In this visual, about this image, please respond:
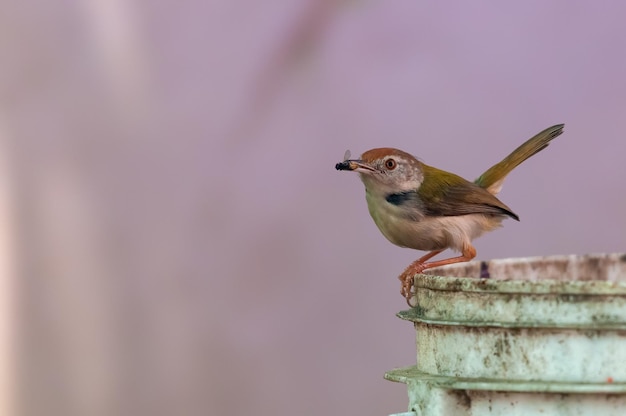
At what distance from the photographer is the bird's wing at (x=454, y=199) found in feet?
7.27

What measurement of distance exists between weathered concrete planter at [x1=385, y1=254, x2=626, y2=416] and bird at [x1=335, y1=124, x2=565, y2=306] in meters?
1.00

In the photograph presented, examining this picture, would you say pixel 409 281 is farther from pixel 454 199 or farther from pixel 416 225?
pixel 454 199

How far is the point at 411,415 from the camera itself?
119cm

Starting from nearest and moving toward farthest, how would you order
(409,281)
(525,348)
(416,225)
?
(525,348) < (409,281) < (416,225)

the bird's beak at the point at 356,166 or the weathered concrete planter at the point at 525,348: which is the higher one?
the bird's beak at the point at 356,166

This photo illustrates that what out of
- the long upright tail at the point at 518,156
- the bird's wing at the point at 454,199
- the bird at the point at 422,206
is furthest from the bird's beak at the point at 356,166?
the long upright tail at the point at 518,156

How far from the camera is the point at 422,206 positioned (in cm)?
220

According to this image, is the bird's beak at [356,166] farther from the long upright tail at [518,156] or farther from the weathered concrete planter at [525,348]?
the weathered concrete planter at [525,348]

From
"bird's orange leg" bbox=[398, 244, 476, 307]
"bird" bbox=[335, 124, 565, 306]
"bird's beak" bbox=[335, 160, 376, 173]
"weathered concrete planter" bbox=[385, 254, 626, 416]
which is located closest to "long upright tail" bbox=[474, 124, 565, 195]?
"bird" bbox=[335, 124, 565, 306]

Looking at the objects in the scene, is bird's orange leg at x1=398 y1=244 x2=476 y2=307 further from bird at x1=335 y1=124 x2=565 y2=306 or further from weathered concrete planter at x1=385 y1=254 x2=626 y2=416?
weathered concrete planter at x1=385 y1=254 x2=626 y2=416

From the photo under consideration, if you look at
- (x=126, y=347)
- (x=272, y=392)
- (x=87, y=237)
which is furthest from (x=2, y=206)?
(x=272, y=392)

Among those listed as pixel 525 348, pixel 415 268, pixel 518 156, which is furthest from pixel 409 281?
pixel 525 348

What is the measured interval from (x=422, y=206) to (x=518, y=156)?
1.40ft

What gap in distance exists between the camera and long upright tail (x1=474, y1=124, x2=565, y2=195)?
8.05 ft
